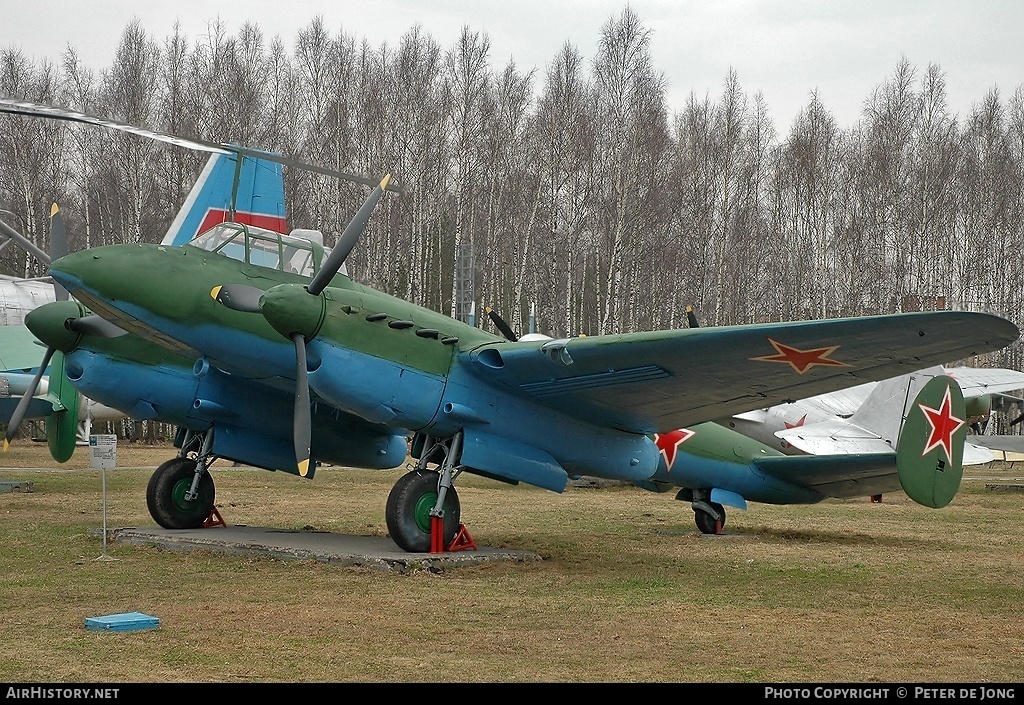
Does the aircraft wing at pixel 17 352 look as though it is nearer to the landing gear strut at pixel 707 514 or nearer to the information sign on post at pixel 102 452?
the information sign on post at pixel 102 452

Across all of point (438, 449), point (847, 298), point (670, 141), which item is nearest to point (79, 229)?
point (670, 141)

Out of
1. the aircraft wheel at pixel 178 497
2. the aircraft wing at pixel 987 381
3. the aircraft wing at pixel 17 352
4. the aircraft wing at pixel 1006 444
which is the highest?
the aircraft wing at pixel 17 352

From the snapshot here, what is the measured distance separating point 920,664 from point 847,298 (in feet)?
118

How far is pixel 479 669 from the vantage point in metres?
6.59

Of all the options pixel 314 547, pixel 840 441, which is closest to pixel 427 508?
pixel 314 547

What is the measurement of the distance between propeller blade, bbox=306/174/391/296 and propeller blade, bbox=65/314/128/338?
356 cm

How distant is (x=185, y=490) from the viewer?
14516mm

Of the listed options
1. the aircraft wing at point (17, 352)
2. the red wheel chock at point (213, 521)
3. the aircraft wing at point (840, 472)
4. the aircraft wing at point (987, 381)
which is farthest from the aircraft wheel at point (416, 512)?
the aircraft wing at point (987, 381)

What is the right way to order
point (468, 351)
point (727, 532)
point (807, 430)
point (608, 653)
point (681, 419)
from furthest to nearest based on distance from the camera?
point (807, 430) < point (727, 532) < point (681, 419) < point (468, 351) < point (608, 653)

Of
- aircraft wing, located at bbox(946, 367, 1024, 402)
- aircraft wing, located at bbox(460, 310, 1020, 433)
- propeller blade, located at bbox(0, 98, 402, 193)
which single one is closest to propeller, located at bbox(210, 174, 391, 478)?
propeller blade, located at bbox(0, 98, 402, 193)

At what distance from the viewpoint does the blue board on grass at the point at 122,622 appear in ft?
25.0

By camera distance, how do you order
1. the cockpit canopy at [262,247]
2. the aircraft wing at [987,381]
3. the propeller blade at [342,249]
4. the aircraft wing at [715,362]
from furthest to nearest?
the aircraft wing at [987,381] → the cockpit canopy at [262,247] → the propeller blade at [342,249] → the aircraft wing at [715,362]

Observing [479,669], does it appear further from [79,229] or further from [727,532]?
[79,229]

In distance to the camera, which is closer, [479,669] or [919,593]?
[479,669]
